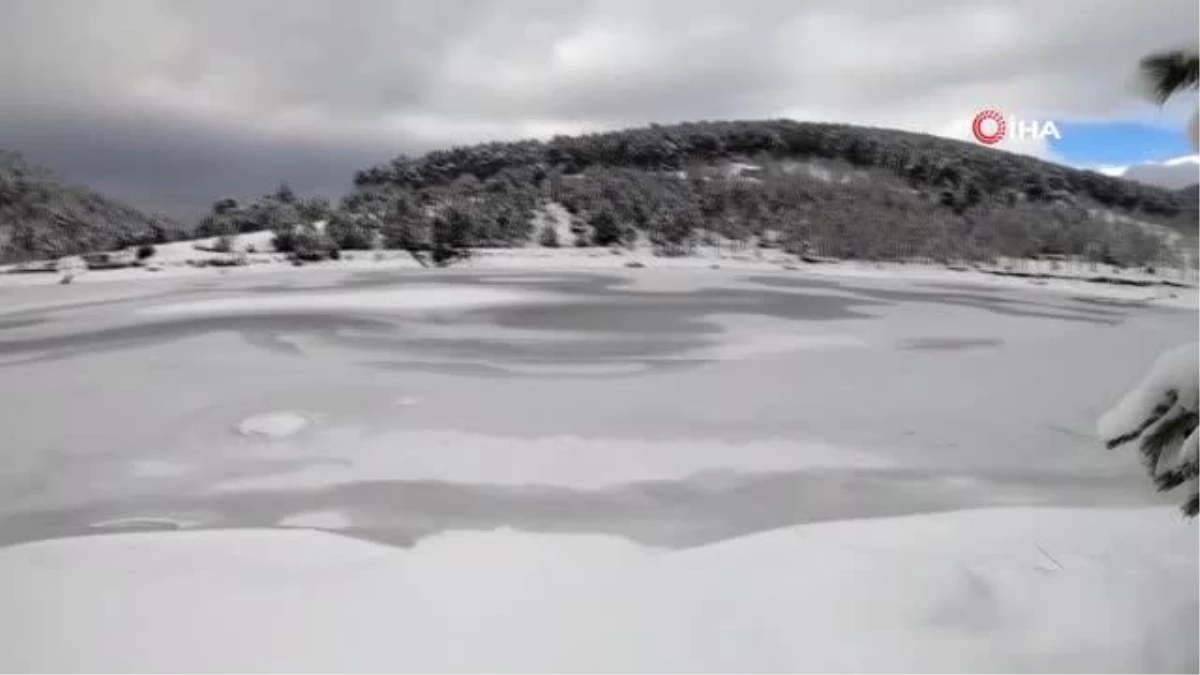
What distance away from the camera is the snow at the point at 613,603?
144 cm

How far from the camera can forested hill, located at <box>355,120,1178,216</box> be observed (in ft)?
27.8

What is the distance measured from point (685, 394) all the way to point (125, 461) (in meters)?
2.02

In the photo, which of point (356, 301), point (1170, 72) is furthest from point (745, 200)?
point (1170, 72)

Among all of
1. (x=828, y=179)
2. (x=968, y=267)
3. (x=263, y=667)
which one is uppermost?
(x=828, y=179)

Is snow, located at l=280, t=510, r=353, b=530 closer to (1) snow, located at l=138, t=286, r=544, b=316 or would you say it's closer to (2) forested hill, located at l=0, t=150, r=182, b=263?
(1) snow, located at l=138, t=286, r=544, b=316

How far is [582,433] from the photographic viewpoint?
288 cm

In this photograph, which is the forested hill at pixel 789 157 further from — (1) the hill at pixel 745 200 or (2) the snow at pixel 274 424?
(2) the snow at pixel 274 424

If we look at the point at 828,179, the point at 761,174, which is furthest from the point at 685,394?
the point at 761,174

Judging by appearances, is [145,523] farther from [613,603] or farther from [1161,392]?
[1161,392]

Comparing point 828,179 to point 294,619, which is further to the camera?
point 828,179

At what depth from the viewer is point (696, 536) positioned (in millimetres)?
2039

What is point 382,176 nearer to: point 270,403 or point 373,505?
point 270,403

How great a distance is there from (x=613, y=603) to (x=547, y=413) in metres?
1.49

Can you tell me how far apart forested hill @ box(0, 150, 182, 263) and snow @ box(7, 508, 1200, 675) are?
24.8 ft
